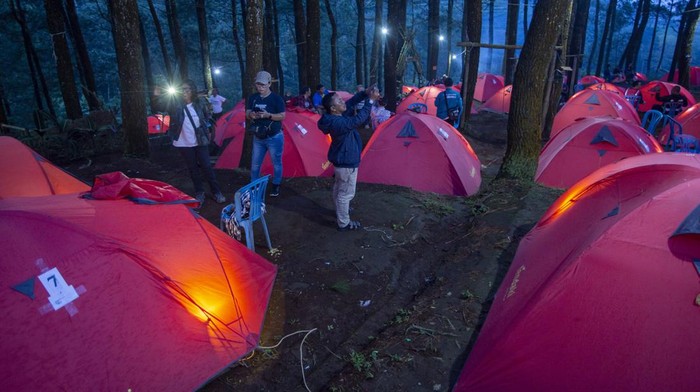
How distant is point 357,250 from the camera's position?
5238mm

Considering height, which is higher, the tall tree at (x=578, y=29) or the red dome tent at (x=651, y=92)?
the tall tree at (x=578, y=29)

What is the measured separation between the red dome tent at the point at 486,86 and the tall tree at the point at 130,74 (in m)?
20.4

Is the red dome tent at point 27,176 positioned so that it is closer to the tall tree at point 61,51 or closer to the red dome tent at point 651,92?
the tall tree at point 61,51

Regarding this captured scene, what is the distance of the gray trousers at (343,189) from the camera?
206 inches

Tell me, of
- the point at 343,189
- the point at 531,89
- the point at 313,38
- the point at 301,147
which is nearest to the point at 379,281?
the point at 343,189

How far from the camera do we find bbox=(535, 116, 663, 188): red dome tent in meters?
7.67

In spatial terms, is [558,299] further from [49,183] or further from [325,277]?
[49,183]

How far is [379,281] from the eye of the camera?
4.68m

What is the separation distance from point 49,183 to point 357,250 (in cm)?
418

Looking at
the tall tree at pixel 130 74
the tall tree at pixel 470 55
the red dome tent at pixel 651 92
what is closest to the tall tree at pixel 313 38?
the tall tree at pixel 470 55

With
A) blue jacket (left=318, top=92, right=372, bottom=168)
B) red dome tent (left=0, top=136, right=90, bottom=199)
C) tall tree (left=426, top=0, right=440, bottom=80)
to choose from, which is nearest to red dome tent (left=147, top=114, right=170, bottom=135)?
red dome tent (left=0, top=136, right=90, bottom=199)

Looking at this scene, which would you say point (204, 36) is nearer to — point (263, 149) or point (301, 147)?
point (301, 147)

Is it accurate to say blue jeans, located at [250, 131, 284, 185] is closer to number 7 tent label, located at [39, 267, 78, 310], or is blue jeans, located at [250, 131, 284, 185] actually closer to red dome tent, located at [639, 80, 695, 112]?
number 7 tent label, located at [39, 267, 78, 310]

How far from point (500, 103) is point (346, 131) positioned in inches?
684
